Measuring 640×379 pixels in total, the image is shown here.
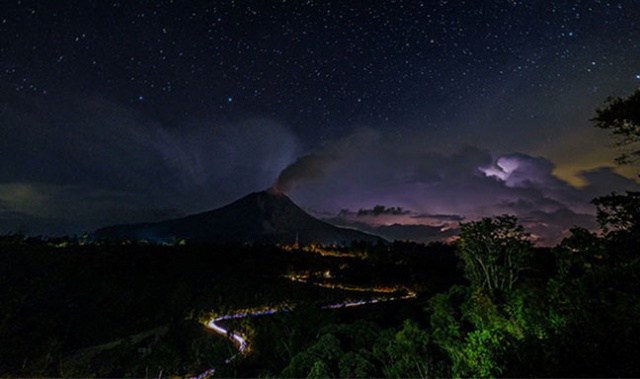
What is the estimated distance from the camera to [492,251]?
13.1 meters

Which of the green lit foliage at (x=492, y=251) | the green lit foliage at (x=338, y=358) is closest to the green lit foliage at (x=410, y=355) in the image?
the green lit foliage at (x=338, y=358)

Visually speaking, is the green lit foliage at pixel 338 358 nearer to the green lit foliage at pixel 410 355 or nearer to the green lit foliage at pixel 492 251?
the green lit foliage at pixel 410 355

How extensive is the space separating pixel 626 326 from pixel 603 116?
3.97m

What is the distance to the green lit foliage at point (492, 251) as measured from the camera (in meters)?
12.6

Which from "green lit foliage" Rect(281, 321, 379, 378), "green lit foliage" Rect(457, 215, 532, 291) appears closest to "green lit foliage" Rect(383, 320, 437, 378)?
"green lit foliage" Rect(281, 321, 379, 378)

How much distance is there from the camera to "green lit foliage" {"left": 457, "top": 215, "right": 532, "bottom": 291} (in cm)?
1260

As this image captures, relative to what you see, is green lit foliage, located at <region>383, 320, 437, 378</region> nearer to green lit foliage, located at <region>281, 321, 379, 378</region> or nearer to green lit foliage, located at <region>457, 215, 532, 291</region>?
green lit foliage, located at <region>281, 321, 379, 378</region>

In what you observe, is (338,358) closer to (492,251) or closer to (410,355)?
(410,355)

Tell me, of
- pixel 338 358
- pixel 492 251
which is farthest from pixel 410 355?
pixel 492 251

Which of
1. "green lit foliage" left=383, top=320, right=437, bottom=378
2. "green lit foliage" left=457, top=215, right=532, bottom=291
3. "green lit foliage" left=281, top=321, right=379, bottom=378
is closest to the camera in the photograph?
"green lit foliage" left=383, top=320, right=437, bottom=378

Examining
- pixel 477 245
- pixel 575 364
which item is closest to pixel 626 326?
pixel 575 364

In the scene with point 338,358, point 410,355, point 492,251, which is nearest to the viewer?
point 410,355

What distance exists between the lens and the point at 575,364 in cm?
516

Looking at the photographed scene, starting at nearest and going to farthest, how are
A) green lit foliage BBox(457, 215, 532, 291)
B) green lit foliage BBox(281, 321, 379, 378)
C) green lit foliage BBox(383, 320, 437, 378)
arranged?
green lit foliage BBox(383, 320, 437, 378)
green lit foliage BBox(281, 321, 379, 378)
green lit foliage BBox(457, 215, 532, 291)
